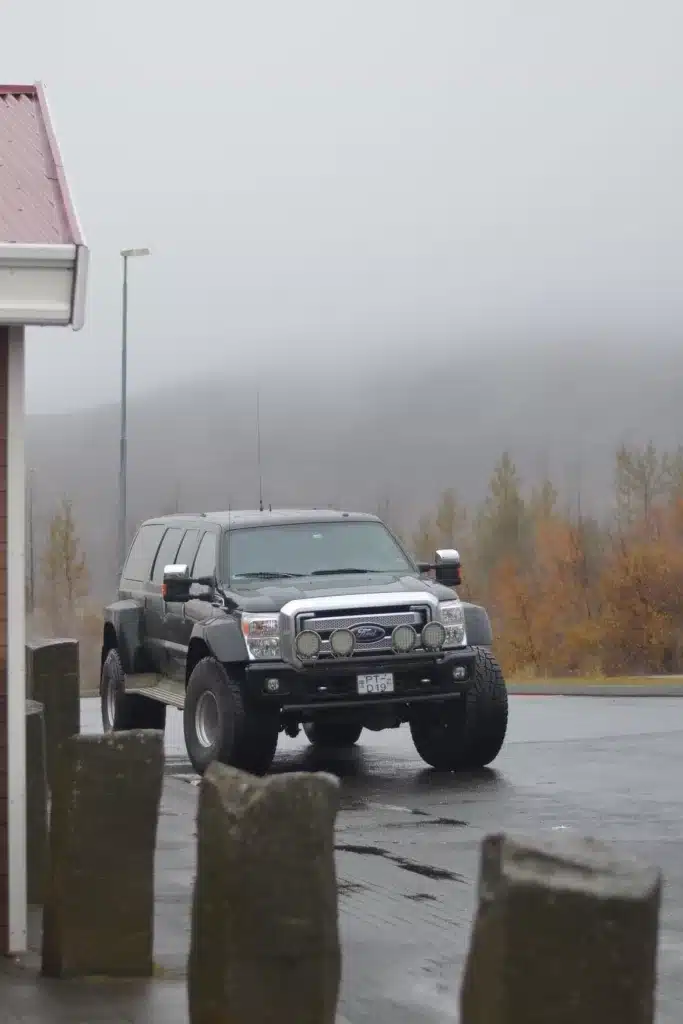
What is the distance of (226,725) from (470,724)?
188cm

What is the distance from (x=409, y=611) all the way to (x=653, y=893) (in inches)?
417

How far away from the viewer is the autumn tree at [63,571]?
130 meters

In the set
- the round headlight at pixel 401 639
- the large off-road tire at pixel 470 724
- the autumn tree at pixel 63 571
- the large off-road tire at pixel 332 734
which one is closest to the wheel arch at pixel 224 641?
A: the round headlight at pixel 401 639

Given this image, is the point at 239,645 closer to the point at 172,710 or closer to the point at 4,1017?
the point at 4,1017

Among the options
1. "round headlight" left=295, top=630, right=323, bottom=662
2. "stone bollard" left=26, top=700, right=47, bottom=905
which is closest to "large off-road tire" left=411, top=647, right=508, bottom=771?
"round headlight" left=295, top=630, right=323, bottom=662

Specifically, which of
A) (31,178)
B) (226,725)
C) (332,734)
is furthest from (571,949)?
(332,734)

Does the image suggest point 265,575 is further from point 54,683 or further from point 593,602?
point 593,602

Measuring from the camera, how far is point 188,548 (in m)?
16.9

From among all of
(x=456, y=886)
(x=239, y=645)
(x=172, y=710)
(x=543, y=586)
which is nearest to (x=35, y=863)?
(x=456, y=886)

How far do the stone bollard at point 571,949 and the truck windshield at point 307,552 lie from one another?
11.5 meters

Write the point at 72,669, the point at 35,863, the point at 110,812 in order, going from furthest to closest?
the point at 72,669, the point at 35,863, the point at 110,812

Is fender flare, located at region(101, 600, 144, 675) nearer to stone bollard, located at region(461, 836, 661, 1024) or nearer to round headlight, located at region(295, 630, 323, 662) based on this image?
round headlight, located at region(295, 630, 323, 662)

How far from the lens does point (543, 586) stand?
372 ft

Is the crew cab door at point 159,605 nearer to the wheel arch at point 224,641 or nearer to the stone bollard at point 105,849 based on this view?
the wheel arch at point 224,641
